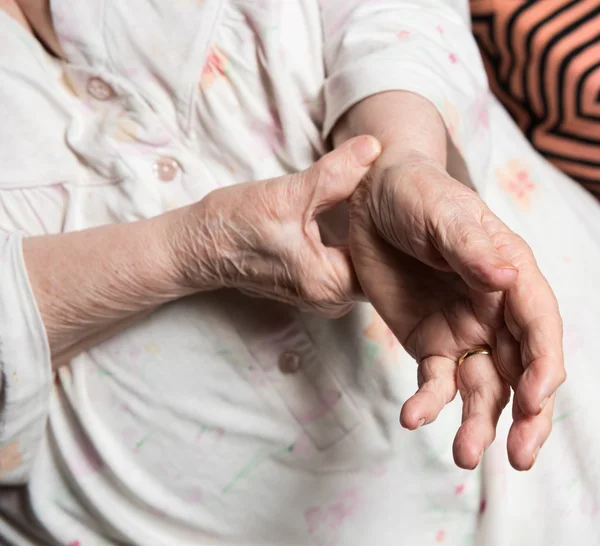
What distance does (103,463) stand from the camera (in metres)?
0.68

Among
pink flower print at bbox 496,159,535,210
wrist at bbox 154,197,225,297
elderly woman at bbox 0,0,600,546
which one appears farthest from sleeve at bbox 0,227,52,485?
pink flower print at bbox 496,159,535,210

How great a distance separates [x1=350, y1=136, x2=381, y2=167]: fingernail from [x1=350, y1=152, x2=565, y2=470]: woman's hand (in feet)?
0.04

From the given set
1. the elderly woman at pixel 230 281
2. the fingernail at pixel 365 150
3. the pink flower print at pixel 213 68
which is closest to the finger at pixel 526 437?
the elderly woman at pixel 230 281

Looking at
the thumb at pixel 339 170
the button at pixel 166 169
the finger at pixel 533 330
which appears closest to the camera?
the finger at pixel 533 330

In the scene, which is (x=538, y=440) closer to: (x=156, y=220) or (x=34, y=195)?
(x=156, y=220)

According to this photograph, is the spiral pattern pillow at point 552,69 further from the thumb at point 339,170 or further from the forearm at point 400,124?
the thumb at point 339,170

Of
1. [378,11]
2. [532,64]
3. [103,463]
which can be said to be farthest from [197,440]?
[532,64]

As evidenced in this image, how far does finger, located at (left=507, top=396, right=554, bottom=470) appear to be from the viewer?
16.3 inches

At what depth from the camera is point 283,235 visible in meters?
0.61

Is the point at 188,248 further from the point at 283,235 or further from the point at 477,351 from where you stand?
the point at 477,351

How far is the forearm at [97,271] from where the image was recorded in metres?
0.63

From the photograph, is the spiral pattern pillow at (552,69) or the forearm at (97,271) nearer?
the forearm at (97,271)

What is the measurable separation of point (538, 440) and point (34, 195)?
0.59 metres

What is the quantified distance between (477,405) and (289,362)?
10.3 inches
